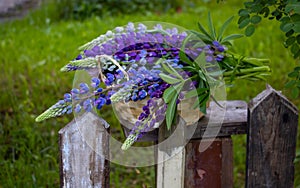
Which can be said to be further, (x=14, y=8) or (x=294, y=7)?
(x=14, y=8)

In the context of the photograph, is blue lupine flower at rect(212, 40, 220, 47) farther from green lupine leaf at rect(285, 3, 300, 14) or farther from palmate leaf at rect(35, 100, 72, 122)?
palmate leaf at rect(35, 100, 72, 122)

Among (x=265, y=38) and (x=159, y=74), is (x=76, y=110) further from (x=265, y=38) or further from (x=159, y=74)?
(x=265, y=38)

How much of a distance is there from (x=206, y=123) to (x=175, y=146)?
0.14 meters

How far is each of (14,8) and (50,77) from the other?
2309 millimetres

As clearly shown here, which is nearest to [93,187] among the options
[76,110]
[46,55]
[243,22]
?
[76,110]

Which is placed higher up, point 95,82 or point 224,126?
point 95,82

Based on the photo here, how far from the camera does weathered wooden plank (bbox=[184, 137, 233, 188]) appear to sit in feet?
6.02

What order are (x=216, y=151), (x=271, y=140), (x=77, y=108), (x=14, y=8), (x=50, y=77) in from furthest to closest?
(x=14, y=8), (x=50, y=77), (x=216, y=151), (x=271, y=140), (x=77, y=108)

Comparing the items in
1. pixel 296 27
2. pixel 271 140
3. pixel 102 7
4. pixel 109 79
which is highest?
pixel 102 7

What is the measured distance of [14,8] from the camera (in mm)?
5566

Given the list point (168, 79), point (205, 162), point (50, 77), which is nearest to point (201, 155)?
point (205, 162)

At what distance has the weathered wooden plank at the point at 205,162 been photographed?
6.02ft

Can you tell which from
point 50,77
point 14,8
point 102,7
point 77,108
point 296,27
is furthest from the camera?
point 14,8

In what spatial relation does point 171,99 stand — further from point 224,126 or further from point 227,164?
point 227,164
